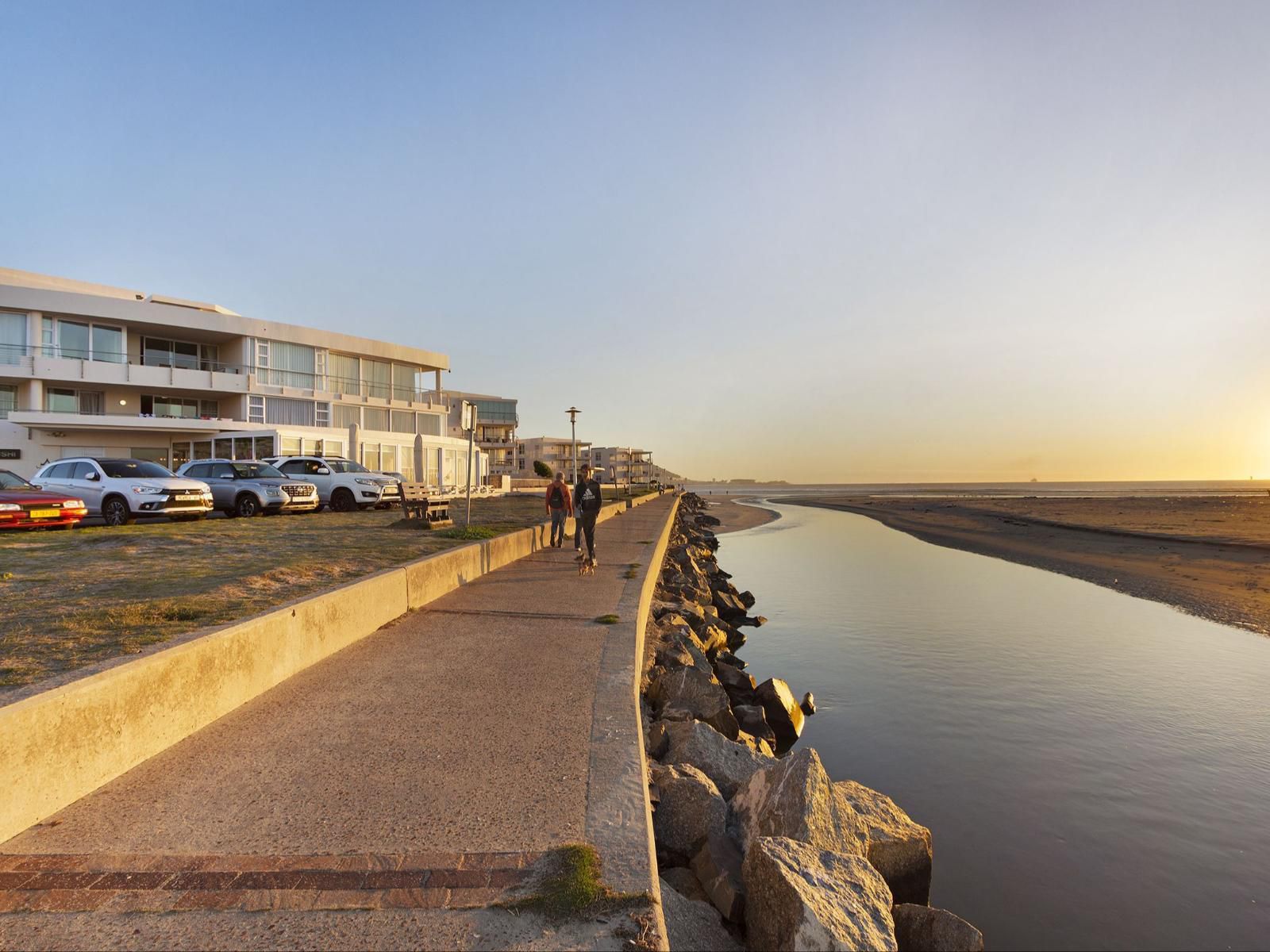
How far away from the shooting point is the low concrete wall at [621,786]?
290cm

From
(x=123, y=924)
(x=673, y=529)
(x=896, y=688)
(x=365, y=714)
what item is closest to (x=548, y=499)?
(x=896, y=688)

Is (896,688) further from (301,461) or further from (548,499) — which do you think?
(301,461)

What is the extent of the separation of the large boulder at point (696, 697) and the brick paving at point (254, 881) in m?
4.36

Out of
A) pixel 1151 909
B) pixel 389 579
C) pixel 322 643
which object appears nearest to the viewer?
pixel 1151 909

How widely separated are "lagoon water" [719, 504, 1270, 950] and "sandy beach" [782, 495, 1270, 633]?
246 centimetres

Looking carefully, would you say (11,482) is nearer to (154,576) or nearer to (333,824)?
(154,576)

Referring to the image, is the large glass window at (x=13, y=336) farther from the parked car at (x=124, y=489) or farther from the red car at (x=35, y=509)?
the red car at (x=35, y=509)

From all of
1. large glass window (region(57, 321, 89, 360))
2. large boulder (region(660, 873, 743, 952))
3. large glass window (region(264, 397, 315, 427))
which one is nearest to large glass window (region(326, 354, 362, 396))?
large glass window (region(264, 397, 315, 427))

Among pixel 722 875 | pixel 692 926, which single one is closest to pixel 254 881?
pixel 692 926

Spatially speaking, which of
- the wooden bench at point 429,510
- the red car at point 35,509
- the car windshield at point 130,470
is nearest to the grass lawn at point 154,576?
the red car at point 35,509

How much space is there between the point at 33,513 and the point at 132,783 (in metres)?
14.7

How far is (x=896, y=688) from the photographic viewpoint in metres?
9.53

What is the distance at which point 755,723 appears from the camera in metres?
7.87

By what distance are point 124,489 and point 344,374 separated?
23675mm
